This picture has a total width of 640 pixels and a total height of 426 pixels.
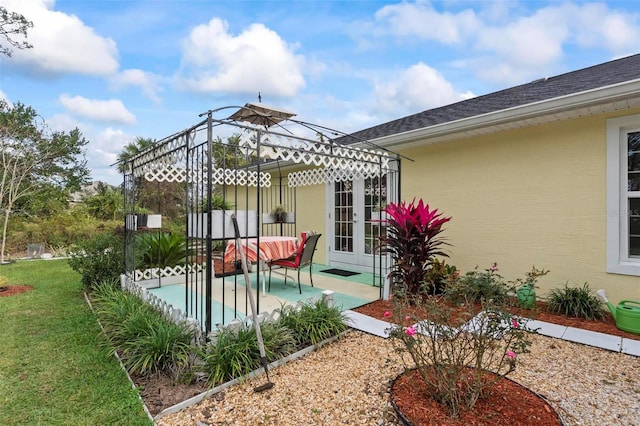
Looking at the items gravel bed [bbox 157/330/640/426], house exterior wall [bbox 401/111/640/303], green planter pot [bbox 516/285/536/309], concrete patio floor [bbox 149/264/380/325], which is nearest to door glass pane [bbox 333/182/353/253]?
concrete patio floor [bbox 149/264/380/325]

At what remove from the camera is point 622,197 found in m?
4.27

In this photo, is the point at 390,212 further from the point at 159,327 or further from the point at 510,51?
the point at 510,51

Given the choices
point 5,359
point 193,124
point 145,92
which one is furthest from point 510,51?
point 5,359

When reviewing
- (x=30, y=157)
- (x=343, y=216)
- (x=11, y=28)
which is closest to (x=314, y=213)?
(x=343, y=216)

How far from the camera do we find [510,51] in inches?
325

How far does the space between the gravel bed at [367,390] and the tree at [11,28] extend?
8.19m

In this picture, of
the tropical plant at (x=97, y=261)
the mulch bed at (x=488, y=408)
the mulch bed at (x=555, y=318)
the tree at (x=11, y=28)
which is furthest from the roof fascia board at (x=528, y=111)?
the tree at (x=11, y=28)

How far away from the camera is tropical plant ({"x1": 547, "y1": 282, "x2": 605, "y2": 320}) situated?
14.0ft

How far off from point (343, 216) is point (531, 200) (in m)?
3.98

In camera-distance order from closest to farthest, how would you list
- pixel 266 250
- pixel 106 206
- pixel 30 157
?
pixel 266 250
pixel 30 157
pixel 106 206

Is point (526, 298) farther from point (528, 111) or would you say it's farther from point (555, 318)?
point (528, 111)

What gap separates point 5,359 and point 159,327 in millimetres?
1654

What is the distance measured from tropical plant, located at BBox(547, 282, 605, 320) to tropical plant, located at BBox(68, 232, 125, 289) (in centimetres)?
697

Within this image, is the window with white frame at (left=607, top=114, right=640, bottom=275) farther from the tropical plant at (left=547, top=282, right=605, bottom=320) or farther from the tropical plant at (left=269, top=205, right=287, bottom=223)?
the tropical plant at (left=269, top=205, right=287, bottom=223)
